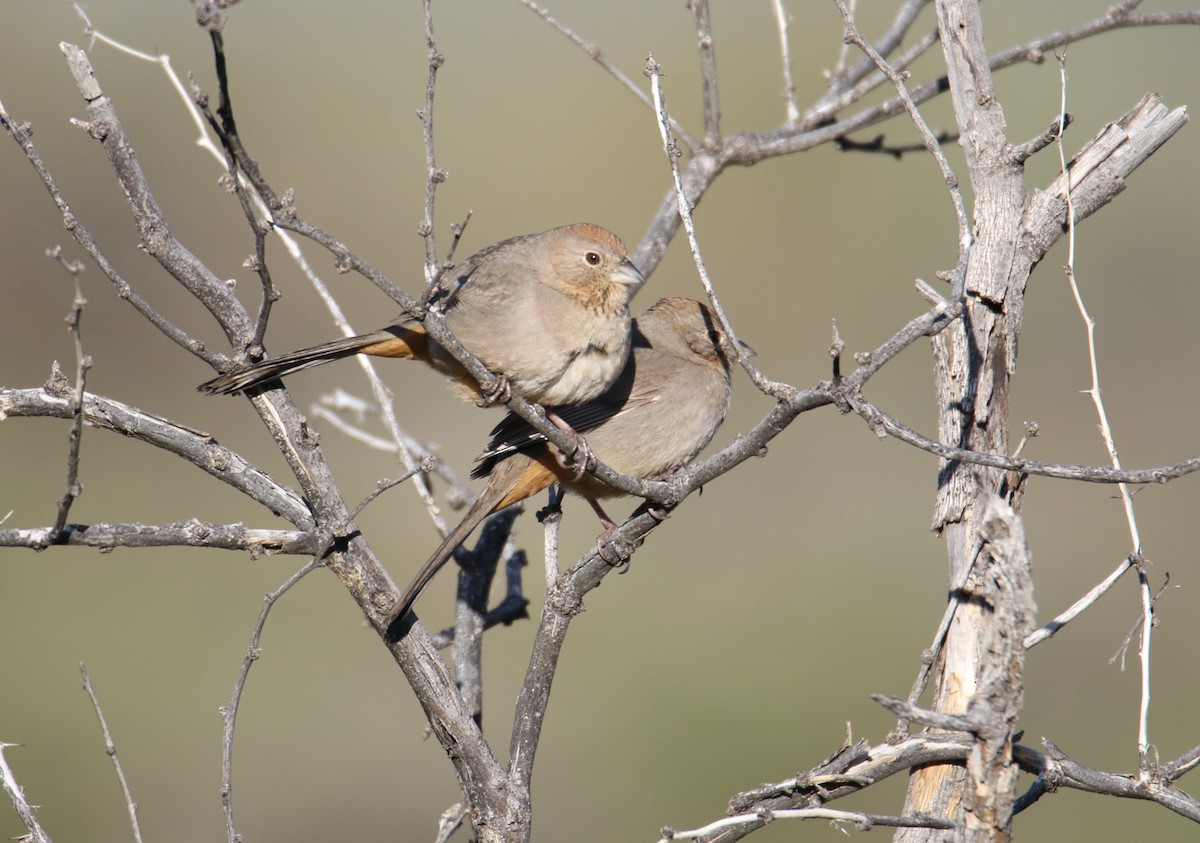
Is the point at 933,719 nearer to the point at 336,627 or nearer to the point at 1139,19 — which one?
the point at 1139,19

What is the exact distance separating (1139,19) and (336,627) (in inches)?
367

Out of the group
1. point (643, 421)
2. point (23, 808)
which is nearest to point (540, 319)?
point (643, 421)

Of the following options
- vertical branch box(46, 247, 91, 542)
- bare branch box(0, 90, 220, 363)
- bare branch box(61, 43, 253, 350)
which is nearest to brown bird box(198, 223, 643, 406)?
bare branch box(61, 43, 253, 350)

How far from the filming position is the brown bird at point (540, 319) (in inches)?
166

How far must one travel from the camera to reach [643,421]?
5055 millimetres

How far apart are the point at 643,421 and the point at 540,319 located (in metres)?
0.94

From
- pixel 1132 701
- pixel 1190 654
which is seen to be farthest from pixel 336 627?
pixel 1190 654

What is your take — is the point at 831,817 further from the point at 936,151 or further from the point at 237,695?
the point at 936,151

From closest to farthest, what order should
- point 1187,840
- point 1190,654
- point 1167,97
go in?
1. point 1187,840
2. point 1190,654
3. point 1167,97

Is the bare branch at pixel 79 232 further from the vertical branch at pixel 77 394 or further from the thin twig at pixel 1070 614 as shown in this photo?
the thin twig at pixel 1070 614

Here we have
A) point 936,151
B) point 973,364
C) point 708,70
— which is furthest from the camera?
point 708,70

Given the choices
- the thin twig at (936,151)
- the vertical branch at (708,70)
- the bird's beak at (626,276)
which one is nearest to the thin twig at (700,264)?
the thin twig at (936,151)

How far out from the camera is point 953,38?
11.7ft

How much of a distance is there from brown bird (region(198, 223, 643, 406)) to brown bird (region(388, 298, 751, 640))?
370 mm
